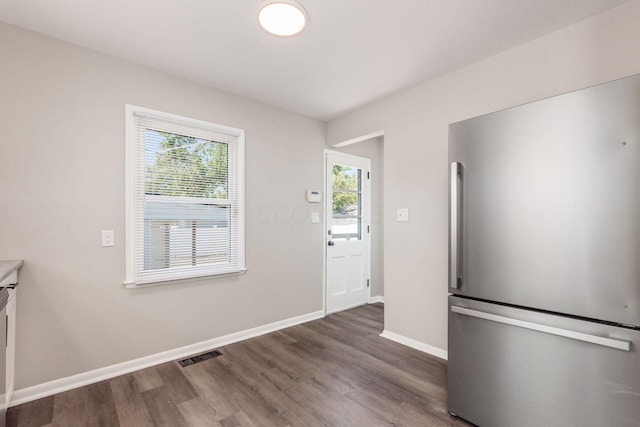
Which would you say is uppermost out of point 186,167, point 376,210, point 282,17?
point 282,17

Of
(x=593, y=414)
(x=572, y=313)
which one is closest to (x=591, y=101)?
(x=572, y=313)

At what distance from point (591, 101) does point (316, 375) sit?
248 cm

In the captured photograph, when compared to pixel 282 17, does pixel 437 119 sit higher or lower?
lower

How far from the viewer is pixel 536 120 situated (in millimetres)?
1518

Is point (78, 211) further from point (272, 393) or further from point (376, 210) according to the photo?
point (376, 210)

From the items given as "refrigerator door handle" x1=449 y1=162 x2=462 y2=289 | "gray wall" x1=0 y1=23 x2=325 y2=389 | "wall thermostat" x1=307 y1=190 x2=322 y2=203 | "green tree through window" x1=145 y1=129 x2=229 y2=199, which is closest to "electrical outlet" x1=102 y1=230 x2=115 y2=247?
"gray wall" x1=0 y1=23 x2=325 y2=389

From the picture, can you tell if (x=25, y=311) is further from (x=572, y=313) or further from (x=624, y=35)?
(x=624, y=35)

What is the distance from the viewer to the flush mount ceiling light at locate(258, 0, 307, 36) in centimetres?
170

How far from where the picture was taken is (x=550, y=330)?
4.70 ft

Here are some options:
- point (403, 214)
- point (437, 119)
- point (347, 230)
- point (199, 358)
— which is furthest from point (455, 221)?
point (199, 358)

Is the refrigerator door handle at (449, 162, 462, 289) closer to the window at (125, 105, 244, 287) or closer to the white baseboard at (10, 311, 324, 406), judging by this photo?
the window at (125, 105, 244, 287)

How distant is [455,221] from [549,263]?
0.52 m

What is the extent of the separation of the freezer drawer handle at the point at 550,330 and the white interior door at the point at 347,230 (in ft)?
7.23

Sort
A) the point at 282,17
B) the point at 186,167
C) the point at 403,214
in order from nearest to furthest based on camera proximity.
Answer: the point at 282,17 → the point at 186,167 → the point at 403,214
